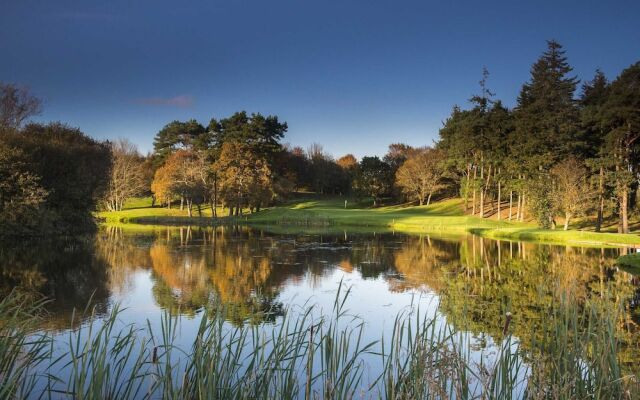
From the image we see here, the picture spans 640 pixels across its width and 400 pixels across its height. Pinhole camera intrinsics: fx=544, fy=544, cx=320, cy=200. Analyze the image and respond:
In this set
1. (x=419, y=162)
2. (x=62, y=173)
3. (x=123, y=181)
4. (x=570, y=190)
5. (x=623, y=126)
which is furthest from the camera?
(x=419, y=162)

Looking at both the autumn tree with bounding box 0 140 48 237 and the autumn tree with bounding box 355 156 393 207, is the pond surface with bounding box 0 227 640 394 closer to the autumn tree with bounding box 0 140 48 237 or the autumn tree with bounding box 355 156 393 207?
the autumn tree with bounding box 0 140 48 237

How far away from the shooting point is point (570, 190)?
1660 inches

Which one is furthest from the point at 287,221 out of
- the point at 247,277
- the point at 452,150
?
the point at 247,277

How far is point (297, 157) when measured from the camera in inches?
4107

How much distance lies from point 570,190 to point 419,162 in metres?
39.5

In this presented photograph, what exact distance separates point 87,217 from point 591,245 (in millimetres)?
32907

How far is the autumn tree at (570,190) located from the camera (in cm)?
4209

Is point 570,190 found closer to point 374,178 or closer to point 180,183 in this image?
point 180,183

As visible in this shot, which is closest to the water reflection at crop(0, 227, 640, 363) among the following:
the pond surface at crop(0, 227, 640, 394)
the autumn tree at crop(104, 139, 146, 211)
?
the pond surface at crop(0, 227, 640, 394)

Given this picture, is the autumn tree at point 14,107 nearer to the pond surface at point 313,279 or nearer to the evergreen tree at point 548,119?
the pond surface at point 313,279

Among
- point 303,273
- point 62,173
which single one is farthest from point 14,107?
point 303,273

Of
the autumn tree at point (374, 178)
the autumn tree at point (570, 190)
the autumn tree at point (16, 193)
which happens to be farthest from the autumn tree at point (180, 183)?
the autumn tree at point (570, 190)

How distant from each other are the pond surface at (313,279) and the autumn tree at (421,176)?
42776 mm

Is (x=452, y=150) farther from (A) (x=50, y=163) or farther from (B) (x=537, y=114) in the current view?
(A) (x=50, y=163)
